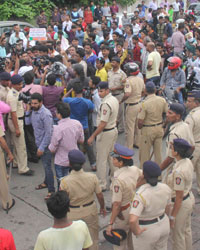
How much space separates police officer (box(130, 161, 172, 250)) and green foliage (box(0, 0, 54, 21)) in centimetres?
1706

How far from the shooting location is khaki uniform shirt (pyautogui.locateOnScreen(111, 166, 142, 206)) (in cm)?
407

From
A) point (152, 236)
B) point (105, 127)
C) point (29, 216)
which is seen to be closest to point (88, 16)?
point (105, 127)

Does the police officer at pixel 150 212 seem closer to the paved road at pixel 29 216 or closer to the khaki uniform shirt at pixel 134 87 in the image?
the paved road at pixel 29 216

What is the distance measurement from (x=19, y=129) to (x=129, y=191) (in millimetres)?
3129

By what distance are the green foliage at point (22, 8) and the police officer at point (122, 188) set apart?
16487 mm

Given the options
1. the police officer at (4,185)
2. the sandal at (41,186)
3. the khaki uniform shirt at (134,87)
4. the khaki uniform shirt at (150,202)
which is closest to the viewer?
the khaki uniform shirt at (150,202)

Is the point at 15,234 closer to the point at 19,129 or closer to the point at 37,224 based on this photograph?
the point at 37,224

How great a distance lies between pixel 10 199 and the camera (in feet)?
19.1

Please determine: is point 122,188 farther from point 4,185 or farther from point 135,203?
point 4,185

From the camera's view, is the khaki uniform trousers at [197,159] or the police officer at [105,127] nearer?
the khaki uniform trousers at [197,159]

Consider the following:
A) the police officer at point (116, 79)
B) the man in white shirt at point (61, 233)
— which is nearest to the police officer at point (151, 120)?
the police officer at point (116, 79)

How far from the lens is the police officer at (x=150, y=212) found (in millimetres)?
3658

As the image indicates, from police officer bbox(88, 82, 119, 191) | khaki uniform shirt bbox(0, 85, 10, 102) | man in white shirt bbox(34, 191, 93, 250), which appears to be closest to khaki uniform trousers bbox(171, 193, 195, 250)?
man in white shirt bbox(34, 191, 93, 250)

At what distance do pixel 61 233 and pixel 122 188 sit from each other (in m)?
1.16
